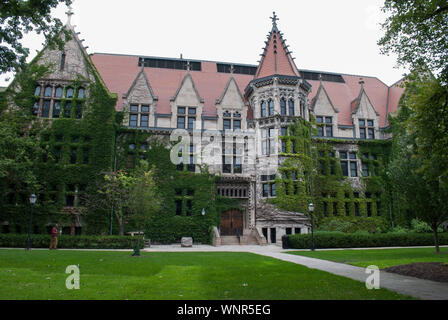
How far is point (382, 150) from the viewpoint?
125ft

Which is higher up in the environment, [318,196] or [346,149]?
[346,149]

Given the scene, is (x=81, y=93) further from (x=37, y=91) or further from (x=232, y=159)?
(x=232, y=159)

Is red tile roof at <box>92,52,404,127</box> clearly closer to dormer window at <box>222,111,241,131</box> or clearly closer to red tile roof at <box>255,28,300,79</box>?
red tile roof at <box>255,28,300,79</box>

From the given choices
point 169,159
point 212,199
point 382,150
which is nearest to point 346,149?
point 382,150

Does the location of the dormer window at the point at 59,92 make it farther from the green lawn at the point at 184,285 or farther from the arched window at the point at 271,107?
the green lawn at the point at 184,285

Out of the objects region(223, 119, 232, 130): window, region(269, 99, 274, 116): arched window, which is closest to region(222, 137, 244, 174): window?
region(223, 119, 232, 130): window

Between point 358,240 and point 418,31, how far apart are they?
1690 centimetres

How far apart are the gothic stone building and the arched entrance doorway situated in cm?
10

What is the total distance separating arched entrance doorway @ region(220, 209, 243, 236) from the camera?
3294 cm

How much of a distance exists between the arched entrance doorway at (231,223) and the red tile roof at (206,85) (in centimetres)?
1114

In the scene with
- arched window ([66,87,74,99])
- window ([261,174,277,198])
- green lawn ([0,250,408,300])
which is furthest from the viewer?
window ([261,174,277,198])

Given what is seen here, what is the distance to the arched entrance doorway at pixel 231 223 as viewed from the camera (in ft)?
108
